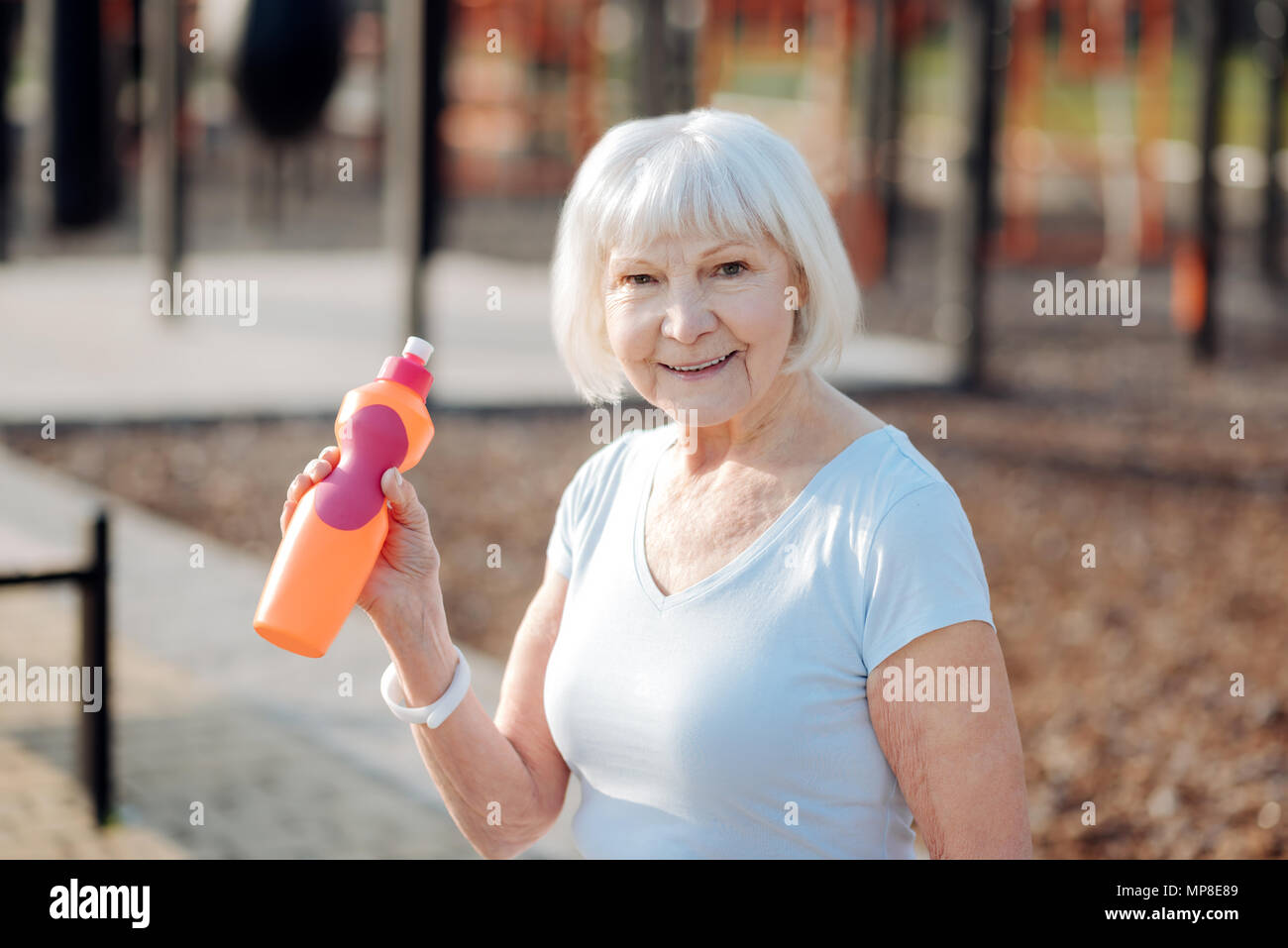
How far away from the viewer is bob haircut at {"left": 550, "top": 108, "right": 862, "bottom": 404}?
2078 mm

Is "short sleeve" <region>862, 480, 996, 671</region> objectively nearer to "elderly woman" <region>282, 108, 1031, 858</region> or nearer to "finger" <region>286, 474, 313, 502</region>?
"elderly woman" <region>282, 108, 1031, 858</region>

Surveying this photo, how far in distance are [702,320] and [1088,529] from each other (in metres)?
6.00

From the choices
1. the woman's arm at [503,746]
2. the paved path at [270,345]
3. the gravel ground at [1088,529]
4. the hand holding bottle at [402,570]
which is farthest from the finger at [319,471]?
the paved path at [270,345]

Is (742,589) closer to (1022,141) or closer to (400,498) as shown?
(400,498)

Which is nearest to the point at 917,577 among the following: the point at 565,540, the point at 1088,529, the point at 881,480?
the point at 881,480

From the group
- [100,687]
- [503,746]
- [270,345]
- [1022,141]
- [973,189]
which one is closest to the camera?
[503,746]

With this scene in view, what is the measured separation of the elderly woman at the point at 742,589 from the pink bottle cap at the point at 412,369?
5.1 inches

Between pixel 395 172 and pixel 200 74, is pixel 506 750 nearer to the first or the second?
pixel 395 172

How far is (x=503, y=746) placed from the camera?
2348 mm

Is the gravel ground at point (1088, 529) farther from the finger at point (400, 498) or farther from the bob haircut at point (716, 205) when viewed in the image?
the finger at point (400, 498)

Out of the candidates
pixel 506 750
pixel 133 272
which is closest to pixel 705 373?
pixel 506 750

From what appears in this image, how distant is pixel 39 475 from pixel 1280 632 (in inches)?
226

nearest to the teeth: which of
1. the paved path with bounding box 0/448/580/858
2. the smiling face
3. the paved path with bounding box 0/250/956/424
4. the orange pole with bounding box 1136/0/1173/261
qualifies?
the smiling face
